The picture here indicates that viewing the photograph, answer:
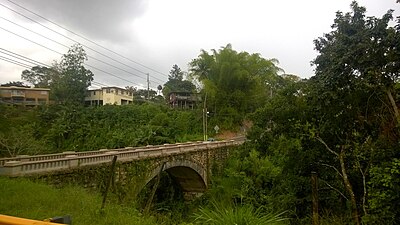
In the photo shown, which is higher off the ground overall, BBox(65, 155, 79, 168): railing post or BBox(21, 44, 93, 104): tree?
BBox(21, 44, 93, 104): tree

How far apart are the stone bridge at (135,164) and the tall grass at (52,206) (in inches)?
48.5

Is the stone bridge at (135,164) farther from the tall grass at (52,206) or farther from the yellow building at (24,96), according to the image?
the yellow building at (24,96)

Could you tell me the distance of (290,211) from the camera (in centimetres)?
1202

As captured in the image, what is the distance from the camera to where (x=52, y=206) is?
6.27 meters

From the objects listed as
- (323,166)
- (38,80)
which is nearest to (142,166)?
(323,166)

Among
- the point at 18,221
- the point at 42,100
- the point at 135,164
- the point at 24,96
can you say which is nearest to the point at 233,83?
the point at 135,164

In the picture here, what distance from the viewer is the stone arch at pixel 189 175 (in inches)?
721

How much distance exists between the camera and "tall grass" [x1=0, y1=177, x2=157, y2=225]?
5.75 metres

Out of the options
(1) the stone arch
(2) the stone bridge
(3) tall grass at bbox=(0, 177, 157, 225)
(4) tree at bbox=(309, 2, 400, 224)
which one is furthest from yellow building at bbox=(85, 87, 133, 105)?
(3) tall grass at bbox=(0, 177, 157, 225)

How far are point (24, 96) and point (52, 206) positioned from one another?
38802 millimetres

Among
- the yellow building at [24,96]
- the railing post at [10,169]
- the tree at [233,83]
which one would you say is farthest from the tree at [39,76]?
the railing post at [10,169]

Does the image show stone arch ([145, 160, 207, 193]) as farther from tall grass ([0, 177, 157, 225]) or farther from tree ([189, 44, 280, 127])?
tree ([189, 44, 280, 127])

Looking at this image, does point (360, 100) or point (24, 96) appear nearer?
point (360, 100)

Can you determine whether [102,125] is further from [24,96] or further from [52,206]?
[52,206]
